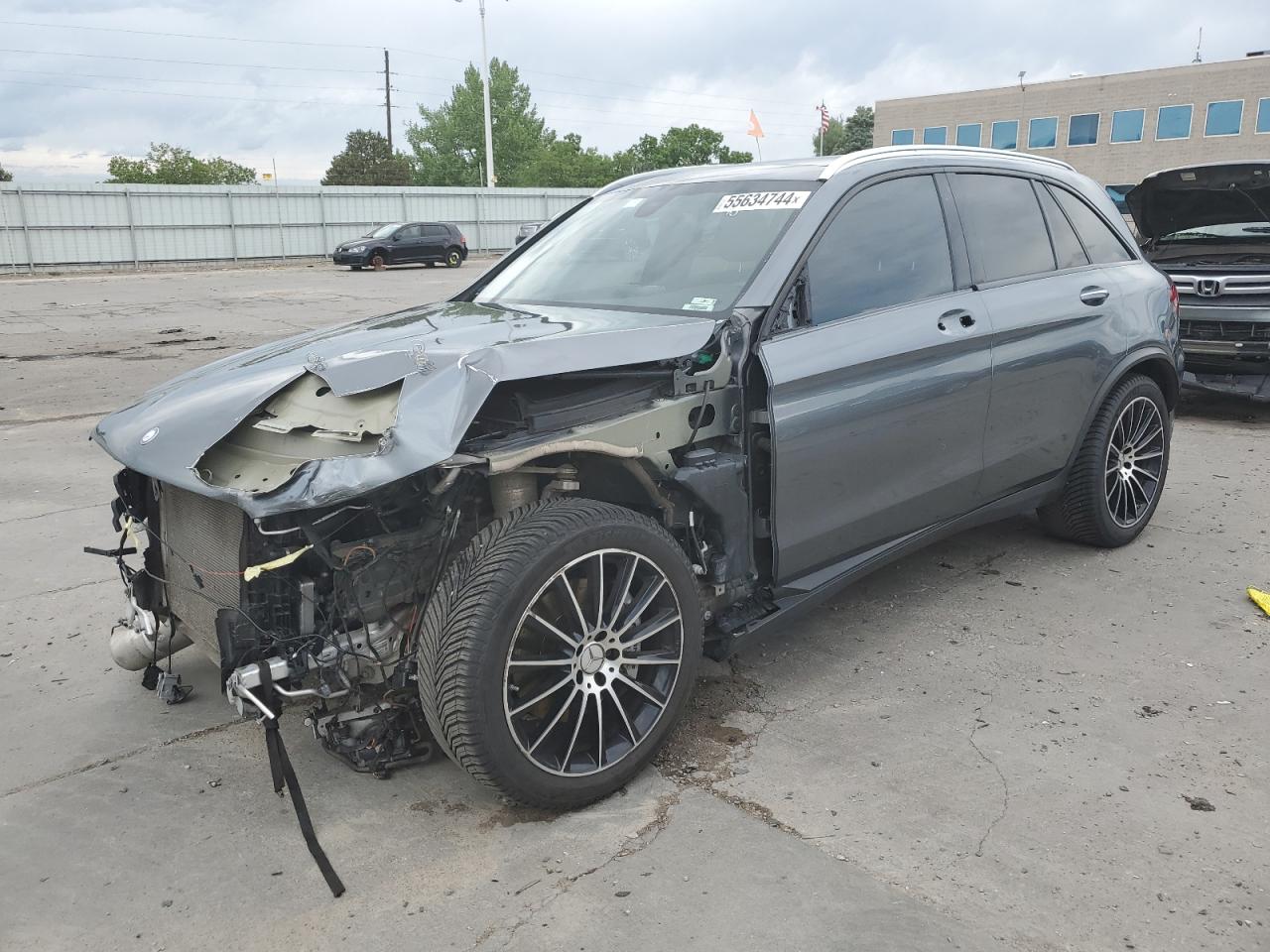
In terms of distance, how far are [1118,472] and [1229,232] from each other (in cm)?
450

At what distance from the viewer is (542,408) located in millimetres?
3010

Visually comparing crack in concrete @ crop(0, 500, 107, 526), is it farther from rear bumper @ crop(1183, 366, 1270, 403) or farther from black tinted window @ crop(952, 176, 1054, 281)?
rear bumper @ crop(1183, 366, 1270, 403)

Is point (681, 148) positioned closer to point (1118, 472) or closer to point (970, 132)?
Answer: point (970, 132)

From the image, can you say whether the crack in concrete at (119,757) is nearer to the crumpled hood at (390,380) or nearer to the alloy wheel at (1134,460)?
the crumpled hood at (390,380)

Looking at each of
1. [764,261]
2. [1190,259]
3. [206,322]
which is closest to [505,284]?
[764,261]

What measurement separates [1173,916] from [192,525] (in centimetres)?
286

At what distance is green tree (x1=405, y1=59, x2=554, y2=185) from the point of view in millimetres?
76375

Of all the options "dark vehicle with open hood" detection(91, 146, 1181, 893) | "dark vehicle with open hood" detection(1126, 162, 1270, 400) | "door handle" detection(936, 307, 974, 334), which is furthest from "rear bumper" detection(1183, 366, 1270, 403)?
"door handle" detection(936, 307, 974, 334)

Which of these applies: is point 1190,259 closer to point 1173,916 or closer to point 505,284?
point 505,284

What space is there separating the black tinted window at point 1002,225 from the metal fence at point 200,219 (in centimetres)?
2309

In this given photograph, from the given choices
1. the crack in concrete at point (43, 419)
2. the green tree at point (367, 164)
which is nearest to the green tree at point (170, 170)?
the green tree at point (367, 164)

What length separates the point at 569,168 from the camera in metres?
71.9

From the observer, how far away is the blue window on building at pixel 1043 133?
53.4m

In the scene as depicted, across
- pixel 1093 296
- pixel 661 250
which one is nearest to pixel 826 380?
pixel 661 250
